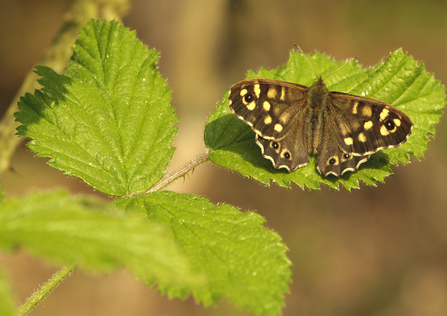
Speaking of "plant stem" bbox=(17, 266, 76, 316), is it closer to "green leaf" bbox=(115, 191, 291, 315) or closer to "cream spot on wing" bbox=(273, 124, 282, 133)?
"green leaf" bbox=(115, 191, 291, 315)

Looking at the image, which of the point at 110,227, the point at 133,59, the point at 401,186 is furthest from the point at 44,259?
the point at 401,186

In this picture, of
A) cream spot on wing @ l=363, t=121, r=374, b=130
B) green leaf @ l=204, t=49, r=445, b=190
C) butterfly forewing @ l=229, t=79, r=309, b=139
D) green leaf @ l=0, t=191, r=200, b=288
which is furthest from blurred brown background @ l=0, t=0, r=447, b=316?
green leaf @ l=0, t=191, r=200, b=288

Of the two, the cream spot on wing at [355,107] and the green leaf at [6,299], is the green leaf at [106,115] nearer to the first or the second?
the cream spot on wing at [355,107]

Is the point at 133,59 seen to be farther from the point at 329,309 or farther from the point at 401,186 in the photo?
the point at 401,186

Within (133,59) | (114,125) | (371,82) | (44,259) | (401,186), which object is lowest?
(44,259)

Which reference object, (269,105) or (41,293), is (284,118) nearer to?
(269,105)

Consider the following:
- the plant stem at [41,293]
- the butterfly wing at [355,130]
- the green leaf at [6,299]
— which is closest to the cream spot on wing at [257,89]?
the butterfly wing at [355,130]
